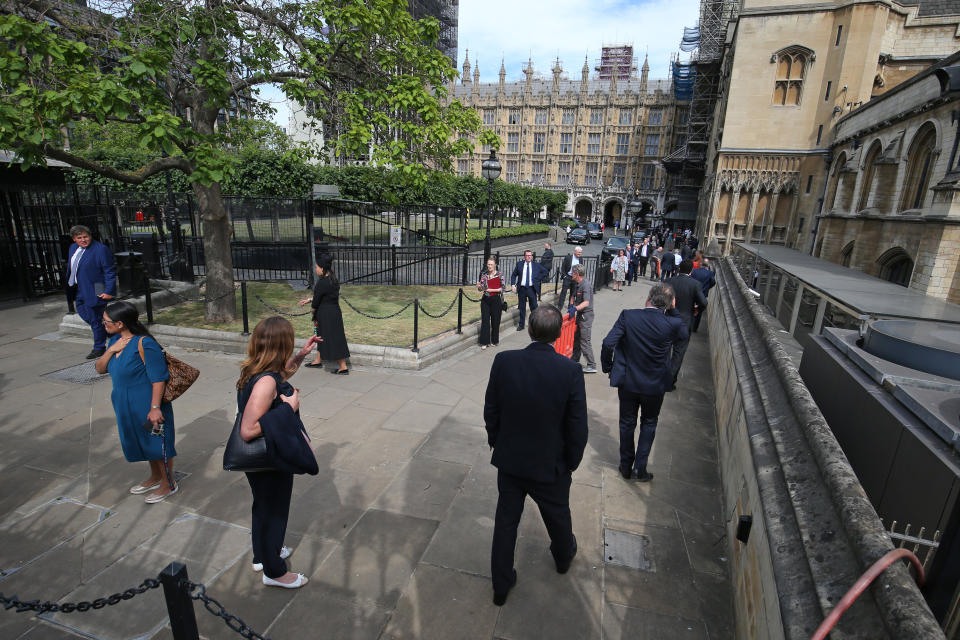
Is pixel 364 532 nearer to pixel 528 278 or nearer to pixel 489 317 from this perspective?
pixel 489 317

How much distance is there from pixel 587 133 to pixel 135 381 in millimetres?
72641

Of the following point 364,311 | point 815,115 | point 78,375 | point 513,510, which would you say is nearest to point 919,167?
point 815,115

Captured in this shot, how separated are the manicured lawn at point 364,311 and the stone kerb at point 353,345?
484 millimetres

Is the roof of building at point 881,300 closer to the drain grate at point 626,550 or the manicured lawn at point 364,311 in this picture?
the drain grate at point 626,550

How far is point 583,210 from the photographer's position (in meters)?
71.9

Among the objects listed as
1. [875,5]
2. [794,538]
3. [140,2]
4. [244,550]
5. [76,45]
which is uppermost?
[875,5]

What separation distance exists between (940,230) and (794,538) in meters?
16.7

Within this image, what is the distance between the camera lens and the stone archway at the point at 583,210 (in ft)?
232

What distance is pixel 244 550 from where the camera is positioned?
144 inches

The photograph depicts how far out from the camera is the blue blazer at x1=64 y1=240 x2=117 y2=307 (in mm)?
7016

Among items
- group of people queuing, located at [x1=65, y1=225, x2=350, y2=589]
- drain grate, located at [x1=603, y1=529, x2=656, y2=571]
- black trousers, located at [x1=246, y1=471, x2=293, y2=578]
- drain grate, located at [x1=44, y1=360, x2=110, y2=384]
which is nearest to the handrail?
drain grate, located at [x1=603, y1=529, x2=656, y2=571]

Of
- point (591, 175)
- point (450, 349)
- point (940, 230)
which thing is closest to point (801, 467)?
point (450, 349)

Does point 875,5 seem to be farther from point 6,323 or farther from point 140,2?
point 6,323

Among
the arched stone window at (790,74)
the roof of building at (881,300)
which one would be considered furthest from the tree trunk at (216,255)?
the arched stone window at (790,74)
